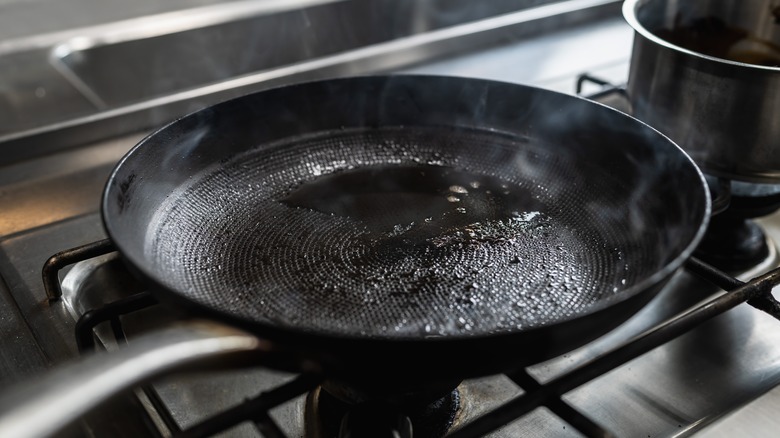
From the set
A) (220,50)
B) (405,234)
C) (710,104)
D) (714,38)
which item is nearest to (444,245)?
(405,234)

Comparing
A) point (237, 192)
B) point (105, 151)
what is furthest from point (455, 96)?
point (105, 151)

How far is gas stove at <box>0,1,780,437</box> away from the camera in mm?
566

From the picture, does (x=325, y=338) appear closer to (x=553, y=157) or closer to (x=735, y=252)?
(x=553, y=157)

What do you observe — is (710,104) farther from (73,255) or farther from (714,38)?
(73,255)

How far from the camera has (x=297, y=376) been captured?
1.99 feet

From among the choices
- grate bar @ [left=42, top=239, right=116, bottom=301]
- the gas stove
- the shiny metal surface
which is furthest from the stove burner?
the shiny metal surface

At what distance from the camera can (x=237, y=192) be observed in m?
0.76

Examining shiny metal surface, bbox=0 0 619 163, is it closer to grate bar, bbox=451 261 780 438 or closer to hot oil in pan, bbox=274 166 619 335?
hot oil in pan, bbox=274 166 619 335

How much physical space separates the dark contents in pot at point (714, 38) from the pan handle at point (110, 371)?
0.77 m

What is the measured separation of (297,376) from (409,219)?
0.68 feet

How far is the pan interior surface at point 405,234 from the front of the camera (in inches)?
23.5

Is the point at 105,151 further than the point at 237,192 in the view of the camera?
Yes

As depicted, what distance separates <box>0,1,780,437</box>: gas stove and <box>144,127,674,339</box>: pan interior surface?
6 cm

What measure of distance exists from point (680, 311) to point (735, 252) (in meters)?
0.12
